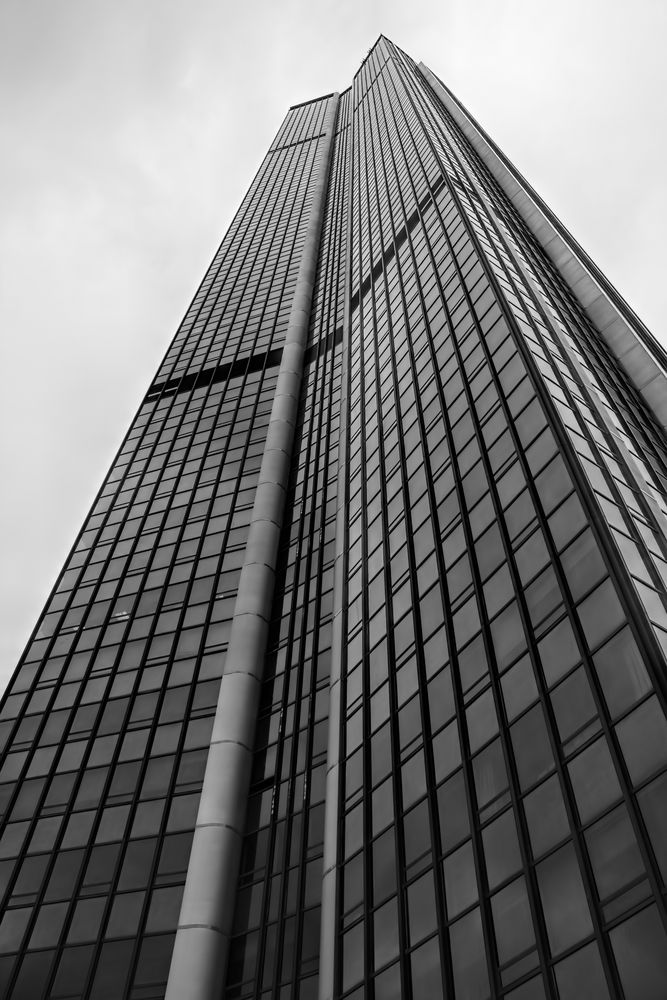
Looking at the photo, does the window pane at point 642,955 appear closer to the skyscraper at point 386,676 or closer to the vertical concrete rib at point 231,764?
the skyscraper at point 386,676

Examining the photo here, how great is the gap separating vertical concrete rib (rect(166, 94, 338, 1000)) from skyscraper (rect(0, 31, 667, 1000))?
139 millimetres

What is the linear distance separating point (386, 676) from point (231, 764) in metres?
9.43

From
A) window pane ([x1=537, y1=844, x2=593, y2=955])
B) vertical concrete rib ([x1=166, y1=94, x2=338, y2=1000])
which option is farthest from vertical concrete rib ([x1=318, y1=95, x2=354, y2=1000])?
window pane ([x1=537, y1=844, x2=593, y2=955])

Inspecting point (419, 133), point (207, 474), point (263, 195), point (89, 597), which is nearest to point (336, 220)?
point (419, 133)

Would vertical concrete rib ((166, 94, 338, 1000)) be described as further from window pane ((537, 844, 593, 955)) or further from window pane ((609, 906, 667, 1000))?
window pane ((609, 906, 667, 1000))

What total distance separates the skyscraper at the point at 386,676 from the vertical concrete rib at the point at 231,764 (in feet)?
0.46

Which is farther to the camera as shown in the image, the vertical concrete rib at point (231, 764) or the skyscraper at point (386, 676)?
the vertical concrete rib at point (231, 764)

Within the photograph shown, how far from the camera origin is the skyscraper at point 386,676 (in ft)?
55.9

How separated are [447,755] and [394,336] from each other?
99.2 ft

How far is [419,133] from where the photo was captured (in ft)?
252

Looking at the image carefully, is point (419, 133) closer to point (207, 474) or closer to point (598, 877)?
point (207, 474)

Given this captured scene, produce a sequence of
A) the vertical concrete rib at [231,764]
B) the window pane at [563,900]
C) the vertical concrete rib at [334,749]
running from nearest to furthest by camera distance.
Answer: the window pane at [563,900]
the vertical concrete rib at [334,749]
the vertical concrete rib at [231,764]

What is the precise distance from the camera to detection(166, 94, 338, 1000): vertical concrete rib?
87.0 ft

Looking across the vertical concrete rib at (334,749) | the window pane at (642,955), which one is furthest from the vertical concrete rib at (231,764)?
the window pane at (642,955)
